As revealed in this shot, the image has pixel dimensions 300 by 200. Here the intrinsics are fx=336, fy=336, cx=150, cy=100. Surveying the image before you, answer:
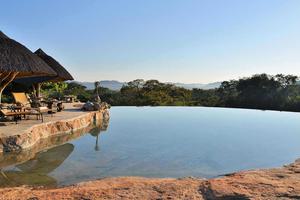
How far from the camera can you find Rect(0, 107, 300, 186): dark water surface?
19.0ft

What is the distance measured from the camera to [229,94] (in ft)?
89.2

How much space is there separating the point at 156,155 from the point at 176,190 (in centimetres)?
321

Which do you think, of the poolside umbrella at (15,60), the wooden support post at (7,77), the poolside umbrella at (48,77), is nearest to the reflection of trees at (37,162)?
the poolside umbrella at (15,60)

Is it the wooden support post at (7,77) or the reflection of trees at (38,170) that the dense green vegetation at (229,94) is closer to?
the wooden support post at (7,77)

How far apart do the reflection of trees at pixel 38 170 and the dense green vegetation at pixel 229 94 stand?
14481 millimetres

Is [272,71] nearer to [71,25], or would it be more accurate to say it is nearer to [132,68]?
[132,68]

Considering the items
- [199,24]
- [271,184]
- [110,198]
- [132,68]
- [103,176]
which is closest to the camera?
[110,198]

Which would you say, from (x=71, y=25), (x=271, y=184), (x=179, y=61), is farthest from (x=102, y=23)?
(x=271, y=184)

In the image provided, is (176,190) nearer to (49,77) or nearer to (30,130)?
(30,130)

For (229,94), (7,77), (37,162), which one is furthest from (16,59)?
(229,94)

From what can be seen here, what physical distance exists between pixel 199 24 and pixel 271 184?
11.9 m

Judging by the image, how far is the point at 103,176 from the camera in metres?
5.53

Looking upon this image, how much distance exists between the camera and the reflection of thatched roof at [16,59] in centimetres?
849

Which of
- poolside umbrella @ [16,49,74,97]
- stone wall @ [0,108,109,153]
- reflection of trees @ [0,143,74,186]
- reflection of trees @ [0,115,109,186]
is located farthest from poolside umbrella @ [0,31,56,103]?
poolside umbrella @ [16,49,74,97]
